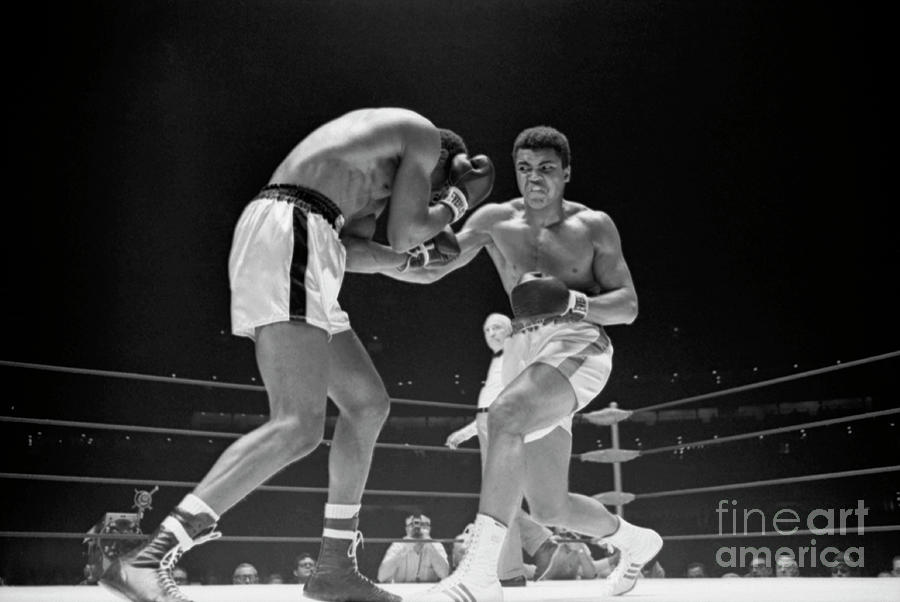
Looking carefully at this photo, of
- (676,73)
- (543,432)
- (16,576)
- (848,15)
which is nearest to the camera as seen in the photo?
(543,432)

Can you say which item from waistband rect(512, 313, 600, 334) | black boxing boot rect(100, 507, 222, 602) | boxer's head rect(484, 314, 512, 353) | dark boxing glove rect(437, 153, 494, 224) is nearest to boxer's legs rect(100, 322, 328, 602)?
black boxing boot rect(100, 507, 222, 602)

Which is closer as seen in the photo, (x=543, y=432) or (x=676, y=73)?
(x=543, y=432)

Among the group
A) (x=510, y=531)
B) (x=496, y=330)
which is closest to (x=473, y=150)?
(x=496, y=330)

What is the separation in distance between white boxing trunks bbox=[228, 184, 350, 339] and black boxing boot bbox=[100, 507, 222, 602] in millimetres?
388

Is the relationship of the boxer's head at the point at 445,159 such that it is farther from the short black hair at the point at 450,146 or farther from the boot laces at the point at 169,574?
the boot laces at the point at 169,574

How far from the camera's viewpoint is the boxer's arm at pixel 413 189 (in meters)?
1.91

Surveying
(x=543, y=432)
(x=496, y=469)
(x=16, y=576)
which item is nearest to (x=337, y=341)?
(x=496, y=469)

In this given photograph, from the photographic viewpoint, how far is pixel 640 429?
11.2 meters

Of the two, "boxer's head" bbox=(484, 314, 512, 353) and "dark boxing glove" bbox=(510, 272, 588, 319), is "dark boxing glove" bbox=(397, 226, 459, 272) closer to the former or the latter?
"dark boxing glove" bbox=(510, 272, 588, 319)

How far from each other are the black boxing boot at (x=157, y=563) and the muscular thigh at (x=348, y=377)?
0.47 metres

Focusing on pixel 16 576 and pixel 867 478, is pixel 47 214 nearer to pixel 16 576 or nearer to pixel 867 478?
pixel 16 576

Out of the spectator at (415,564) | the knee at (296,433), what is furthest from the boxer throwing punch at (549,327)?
the spectator at (415,564)

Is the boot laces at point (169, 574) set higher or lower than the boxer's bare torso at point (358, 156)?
lower

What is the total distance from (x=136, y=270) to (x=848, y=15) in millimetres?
6739
